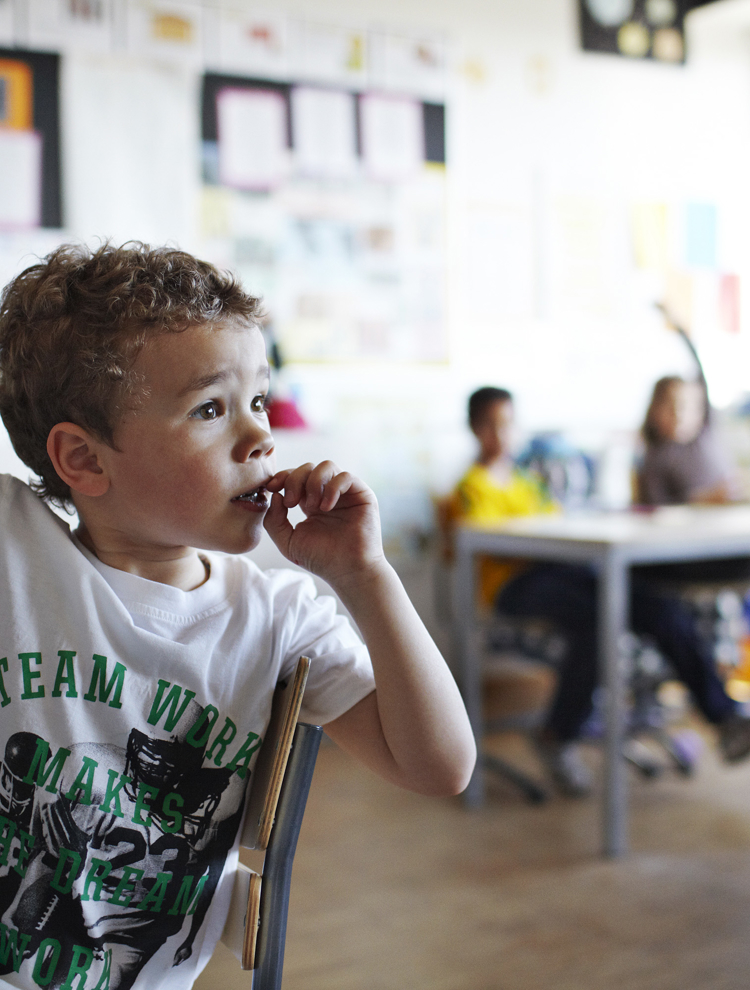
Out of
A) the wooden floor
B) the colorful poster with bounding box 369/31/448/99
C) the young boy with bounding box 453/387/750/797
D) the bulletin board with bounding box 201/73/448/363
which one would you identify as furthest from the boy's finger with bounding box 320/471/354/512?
the colorful poster with bounding box 369/31/448/99

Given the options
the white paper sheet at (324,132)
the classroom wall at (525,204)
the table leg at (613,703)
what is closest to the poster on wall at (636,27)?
the classroom wall at (525,204)

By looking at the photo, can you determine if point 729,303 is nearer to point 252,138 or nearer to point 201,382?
point 252,138

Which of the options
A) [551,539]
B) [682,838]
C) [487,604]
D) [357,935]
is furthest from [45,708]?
[487,604]

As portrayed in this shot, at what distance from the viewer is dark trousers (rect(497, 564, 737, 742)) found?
2.55 metres

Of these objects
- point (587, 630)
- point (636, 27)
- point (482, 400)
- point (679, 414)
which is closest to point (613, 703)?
point (587, 630)

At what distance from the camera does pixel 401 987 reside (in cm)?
161

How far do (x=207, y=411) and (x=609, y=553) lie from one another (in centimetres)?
159

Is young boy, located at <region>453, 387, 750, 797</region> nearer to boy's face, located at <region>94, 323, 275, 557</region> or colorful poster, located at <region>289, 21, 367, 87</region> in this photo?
colorful poster, located at <region>289, 21, 367, 87</region>

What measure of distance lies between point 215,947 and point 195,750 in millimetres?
177

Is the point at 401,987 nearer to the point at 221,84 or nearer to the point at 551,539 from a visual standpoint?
the point at 551,539

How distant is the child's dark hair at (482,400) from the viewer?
304 centimetres

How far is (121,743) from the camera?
0.72 metres

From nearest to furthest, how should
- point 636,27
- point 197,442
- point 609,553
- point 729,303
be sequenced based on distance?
point 197,442
point 609,553
point 636,27
point 729,303

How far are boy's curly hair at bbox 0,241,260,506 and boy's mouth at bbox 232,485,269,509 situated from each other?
109 mm
